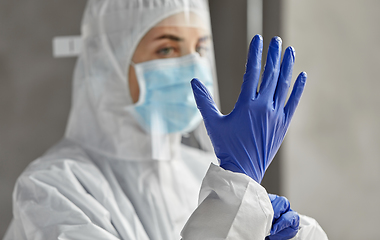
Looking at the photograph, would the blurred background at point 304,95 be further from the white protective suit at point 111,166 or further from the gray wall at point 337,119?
the white protective suit at point 111,166

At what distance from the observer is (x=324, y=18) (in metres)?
1.58

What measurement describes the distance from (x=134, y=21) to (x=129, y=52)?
10 centimetres

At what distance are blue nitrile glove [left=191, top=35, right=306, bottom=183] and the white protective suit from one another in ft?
0.50

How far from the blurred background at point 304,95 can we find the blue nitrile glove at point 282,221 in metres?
0.89

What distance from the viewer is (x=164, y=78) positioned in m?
1.10

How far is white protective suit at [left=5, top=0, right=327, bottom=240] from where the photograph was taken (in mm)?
884

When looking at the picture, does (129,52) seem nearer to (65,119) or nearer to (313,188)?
(65,119)

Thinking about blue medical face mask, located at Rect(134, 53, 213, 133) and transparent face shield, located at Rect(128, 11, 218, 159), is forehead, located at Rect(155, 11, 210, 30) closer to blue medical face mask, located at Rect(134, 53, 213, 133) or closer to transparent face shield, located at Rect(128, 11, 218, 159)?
transparent face shield, located at Rect(128, 11, 218, 159)

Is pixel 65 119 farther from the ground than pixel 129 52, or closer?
closer

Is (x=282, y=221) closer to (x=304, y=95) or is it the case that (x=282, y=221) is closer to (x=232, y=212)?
(x=232, y=212)

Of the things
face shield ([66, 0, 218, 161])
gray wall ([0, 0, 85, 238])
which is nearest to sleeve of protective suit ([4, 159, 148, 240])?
→ face shield ([66, 0, 218, 161])

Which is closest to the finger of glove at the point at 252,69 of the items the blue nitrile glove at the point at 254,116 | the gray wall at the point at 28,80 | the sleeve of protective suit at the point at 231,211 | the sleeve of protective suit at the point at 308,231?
the blue nitrile glove at the point at 254,116

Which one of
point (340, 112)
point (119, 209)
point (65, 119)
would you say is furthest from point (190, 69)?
point (65, 119)

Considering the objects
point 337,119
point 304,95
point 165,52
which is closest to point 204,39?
point 165,52
